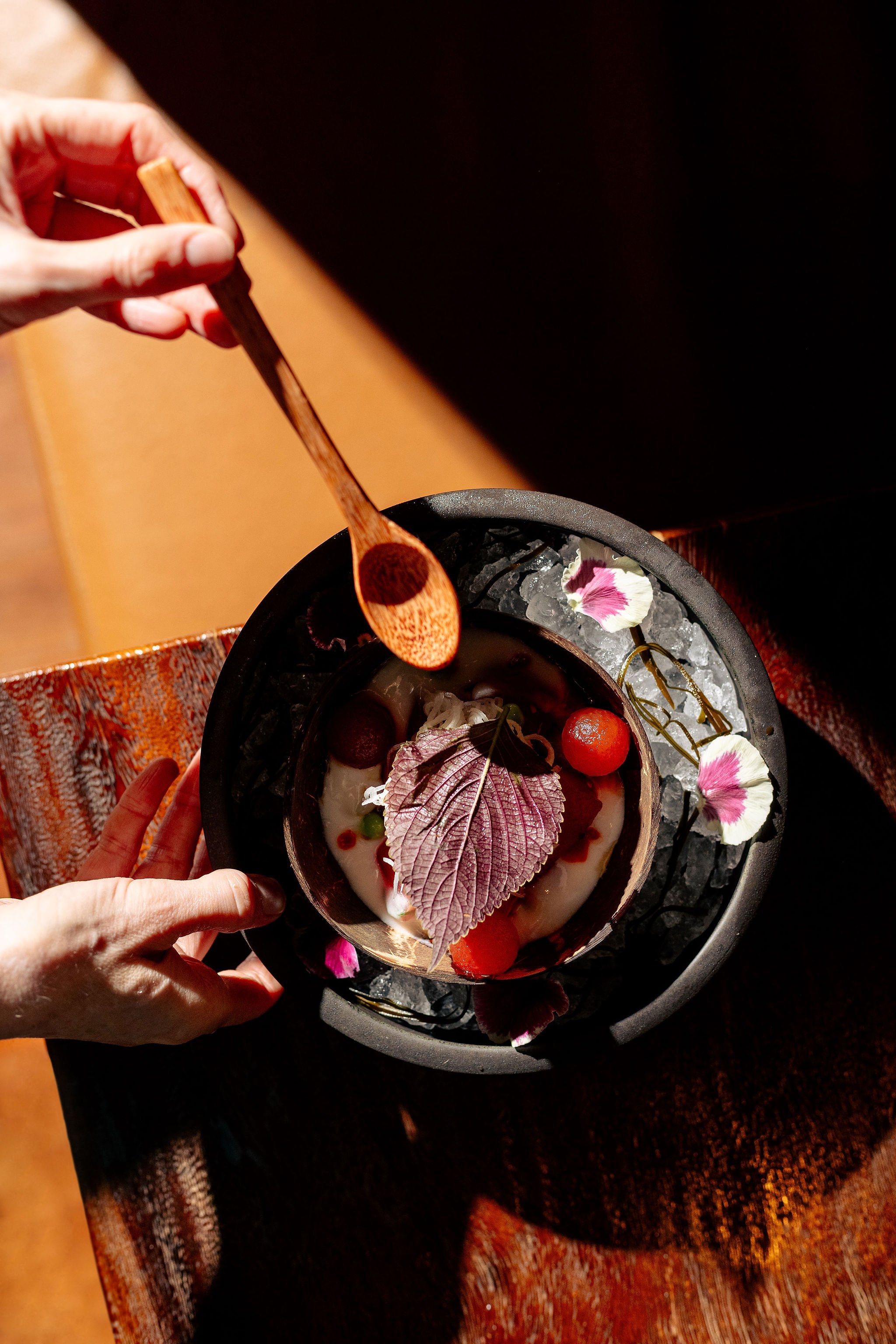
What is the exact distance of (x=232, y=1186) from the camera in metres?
0.78

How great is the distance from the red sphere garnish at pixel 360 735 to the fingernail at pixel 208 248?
0.33 m

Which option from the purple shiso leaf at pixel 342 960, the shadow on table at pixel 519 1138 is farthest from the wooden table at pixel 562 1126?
the purple shiso leaf at pixel 342 960

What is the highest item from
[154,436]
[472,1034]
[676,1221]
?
[154,436]

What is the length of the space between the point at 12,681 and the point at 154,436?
39 centimetres

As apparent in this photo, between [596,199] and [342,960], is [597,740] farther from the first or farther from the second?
[596,199]

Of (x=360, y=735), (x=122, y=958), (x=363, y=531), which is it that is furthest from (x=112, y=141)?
(x=122, y=958)

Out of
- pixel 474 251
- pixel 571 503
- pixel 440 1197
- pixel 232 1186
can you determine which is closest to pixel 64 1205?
pixel 232 1186

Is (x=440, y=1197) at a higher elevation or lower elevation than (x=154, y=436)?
lower

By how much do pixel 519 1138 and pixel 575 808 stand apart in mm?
348

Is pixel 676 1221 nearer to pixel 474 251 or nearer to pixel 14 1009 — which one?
pixel 14 1009

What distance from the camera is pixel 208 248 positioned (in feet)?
1.79

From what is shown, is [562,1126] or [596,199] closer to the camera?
[562,1126]

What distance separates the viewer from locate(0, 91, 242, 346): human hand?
0.54 m

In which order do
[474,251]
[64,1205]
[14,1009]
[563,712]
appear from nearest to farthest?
[14,1009] < [563,712] < [474,251] < [64,1205]
